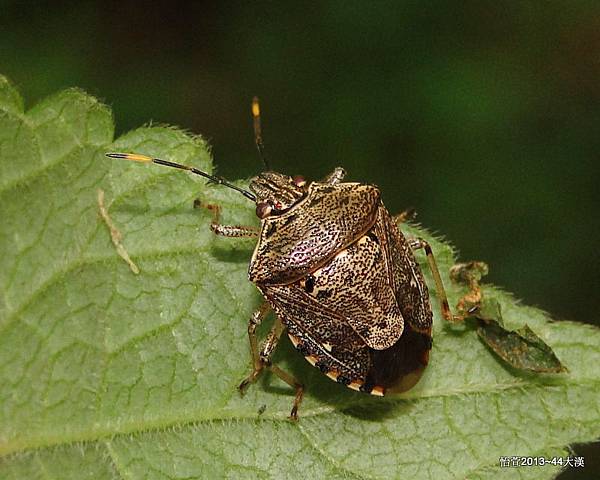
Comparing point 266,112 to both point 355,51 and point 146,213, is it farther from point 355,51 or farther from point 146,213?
point 146,213

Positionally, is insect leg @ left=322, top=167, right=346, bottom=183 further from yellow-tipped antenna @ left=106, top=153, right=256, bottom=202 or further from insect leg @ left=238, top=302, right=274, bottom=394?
insect leg @ left=238, top=302, right=274, bottom=394

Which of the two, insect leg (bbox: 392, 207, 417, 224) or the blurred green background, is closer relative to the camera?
insect leg (bbox: 392, 207, 417, 224)

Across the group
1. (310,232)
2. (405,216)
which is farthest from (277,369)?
(405,216)

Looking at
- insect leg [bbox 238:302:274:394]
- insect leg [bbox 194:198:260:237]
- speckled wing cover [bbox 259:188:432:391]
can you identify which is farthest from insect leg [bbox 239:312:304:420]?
insect leg [bbox 194:198:260:237]

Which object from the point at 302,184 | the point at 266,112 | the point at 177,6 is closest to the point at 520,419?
the point at 302,184

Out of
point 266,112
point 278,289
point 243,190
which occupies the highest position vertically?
point 243,190

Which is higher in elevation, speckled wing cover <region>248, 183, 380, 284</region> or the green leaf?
speckled wing cover <region>248, 183, 380, 284</region>
